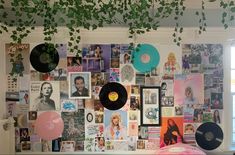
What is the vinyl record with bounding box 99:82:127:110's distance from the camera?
2.94 metres

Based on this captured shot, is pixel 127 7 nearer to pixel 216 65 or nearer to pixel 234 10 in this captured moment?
pixel 234 10

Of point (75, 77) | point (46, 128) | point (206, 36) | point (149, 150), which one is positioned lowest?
point (149, 150)

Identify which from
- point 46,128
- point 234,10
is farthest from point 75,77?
point 234,10

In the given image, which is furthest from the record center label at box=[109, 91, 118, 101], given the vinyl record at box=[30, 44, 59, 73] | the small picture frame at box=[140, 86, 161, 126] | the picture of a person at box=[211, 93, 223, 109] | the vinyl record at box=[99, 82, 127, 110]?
the picture of a person at box=[211, 93, 223, 109]

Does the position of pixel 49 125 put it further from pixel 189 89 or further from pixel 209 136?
pixel 209 136

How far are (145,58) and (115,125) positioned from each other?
0.67m

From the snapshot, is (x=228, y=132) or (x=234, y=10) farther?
(x=228, y=132)

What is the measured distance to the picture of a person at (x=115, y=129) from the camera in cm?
295

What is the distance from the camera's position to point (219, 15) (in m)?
2.88

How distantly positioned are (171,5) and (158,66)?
69 cm

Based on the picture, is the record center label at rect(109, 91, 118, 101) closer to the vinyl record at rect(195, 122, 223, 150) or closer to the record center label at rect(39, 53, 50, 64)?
the record center label at rect(39, 53, 50, 64)

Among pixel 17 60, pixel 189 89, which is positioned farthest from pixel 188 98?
pixel 17 60

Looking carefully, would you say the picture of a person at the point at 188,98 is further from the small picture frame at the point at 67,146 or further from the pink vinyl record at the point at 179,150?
the small picture frame at the point at 67,146

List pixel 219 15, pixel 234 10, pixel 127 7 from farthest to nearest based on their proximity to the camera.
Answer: pixel 219 15
pixel 127 7
pixel 234 10
